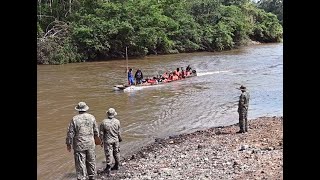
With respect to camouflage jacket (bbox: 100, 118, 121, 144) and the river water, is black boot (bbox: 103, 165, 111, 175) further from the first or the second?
the river water

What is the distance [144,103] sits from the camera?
20.4m

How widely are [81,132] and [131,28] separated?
1503 inches

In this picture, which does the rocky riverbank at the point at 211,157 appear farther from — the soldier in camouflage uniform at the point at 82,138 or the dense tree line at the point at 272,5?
the dense tree line at the point at 272,5

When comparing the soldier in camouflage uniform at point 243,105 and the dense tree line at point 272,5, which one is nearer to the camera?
the soldier in camouflage uniform at point 243,105

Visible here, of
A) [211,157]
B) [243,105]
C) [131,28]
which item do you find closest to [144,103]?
[243,105]

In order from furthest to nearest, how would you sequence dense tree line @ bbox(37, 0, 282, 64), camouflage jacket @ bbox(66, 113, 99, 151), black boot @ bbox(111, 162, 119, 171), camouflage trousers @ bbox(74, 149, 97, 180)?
dense tree line @ bbox(37, 0, 282, 64) → black boot @ bbox(111, 162, 119, 171) → camouflage trousers @ bbox(74, 149, 97, 180) → camouflage jacket @ bbox(66, 113, 99, 151)

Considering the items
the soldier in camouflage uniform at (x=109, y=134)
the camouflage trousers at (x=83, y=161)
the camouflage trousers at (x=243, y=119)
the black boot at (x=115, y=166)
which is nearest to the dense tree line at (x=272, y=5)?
the camouflage trousers at (x=243, y=119)

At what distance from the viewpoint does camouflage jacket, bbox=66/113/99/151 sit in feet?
26.6

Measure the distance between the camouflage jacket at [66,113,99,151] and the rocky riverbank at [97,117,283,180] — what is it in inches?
62.3

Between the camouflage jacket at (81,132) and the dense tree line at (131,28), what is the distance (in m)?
34.4

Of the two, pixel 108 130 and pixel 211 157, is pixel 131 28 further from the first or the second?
pixel 108 130

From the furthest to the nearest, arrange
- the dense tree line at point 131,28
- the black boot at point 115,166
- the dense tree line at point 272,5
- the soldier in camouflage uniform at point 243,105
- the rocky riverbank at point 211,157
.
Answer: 1. the dense tree line at point 272,5
2. the dense tree line at point 131,28
3. the soldier in camouflage uniform at point 243,105
4. the black boot at point 115,166
5. the rocky riverbank at point 211,157

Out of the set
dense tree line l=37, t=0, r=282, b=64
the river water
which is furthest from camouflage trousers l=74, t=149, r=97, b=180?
dense tree line l=37, t=0, r=282, b=64

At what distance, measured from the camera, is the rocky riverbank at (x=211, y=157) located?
8867 millimetres
